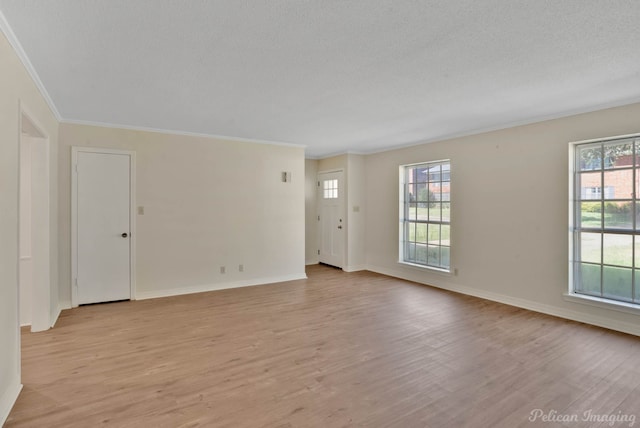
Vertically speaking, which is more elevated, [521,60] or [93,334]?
[521,60]

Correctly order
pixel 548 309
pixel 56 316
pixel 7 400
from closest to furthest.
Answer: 1. pixel 7 400
2. pixel 56 316
3. pixel 548 309

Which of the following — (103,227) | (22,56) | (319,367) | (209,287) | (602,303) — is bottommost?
(319,367)

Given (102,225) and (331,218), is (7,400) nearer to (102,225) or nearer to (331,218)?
(102,225)

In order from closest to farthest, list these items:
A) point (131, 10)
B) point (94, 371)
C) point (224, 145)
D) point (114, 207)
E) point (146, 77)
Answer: point (131, 10)
point (94, 371)
point (146, 77)
point (114, 207)
point (224, 145)

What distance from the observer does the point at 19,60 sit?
2.45m

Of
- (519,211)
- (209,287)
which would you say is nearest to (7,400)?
(209,287)

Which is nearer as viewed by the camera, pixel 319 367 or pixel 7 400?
pixel 7 400

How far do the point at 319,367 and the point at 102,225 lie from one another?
11.7 feet

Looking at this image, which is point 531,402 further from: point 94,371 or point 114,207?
point 114,207

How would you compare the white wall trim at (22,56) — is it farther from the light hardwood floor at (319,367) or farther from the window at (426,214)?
the window at (426,214)

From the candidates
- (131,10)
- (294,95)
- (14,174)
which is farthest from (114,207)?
(131,10)

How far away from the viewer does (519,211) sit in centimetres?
445

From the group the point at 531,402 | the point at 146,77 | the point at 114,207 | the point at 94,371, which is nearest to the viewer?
the point at 531,402

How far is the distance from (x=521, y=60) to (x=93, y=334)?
4632mm
